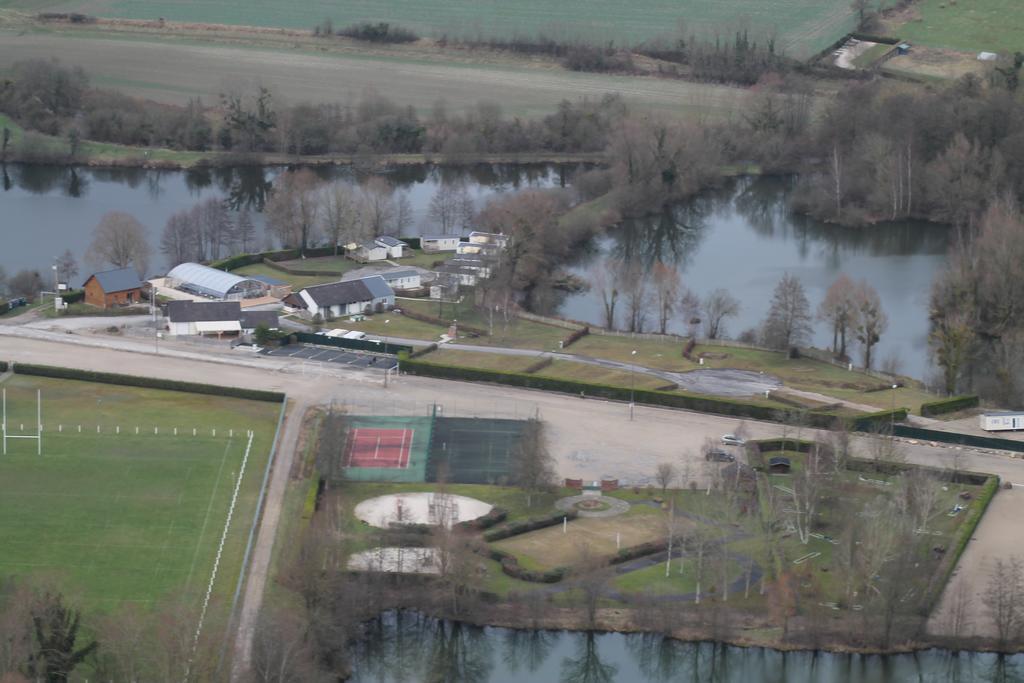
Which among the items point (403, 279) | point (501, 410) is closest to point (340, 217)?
point (403, 279)

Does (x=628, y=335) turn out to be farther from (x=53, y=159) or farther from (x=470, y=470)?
(x=53, y=159)

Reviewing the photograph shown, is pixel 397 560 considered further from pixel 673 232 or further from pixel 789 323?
pixel 673 232

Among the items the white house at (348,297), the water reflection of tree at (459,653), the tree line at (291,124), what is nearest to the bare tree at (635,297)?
the white house at (348,297)

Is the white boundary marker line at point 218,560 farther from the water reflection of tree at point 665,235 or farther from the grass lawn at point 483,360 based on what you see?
the water reflection of tree at point 665,235

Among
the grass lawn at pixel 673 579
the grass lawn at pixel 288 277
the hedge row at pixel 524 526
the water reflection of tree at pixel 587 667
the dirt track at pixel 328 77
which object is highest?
the dirt track at pixel 328 77

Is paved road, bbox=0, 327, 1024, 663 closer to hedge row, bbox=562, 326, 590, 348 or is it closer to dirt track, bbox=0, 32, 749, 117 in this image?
hedge row, bbox=562, 326, 590, 348

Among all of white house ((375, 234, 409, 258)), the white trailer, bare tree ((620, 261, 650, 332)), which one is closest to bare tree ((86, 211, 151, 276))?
white house ((375, 234, 409, 258))
